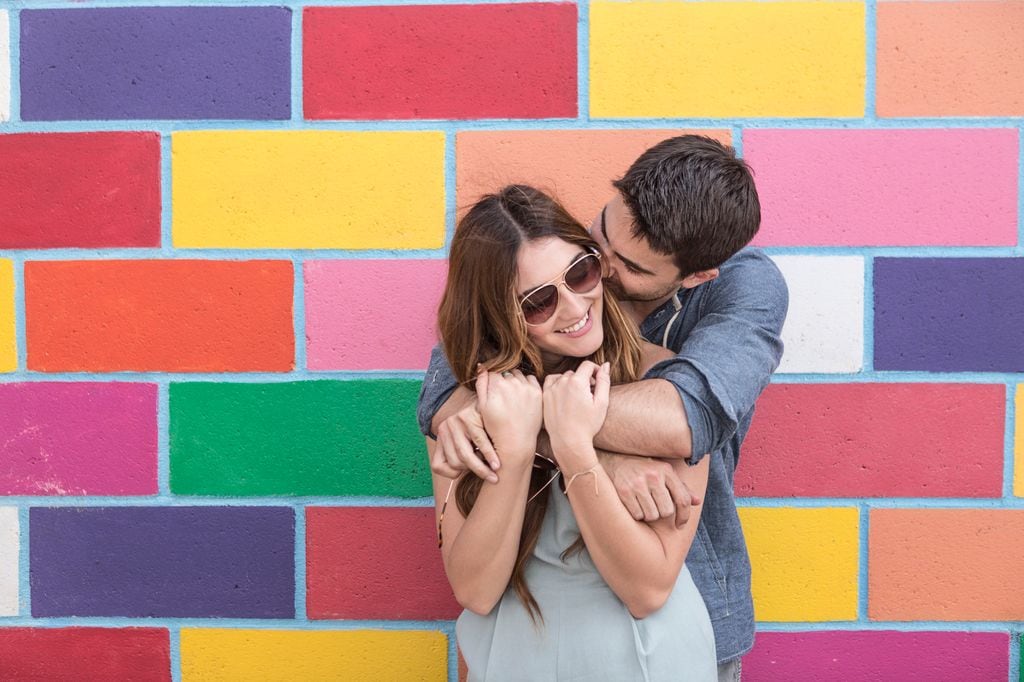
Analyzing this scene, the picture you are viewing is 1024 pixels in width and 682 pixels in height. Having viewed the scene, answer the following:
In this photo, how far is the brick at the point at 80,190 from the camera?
1759mm

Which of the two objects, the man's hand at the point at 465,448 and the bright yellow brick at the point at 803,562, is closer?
the man's hand at the point at 465,448

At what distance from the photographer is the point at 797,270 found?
174cm

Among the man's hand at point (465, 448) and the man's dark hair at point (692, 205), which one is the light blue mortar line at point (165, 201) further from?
the man's dark hair at point (692, 205)

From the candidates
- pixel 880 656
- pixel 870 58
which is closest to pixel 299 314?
pixel 870 58

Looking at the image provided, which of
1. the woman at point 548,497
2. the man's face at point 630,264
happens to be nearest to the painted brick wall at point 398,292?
the man's face at point 630,264

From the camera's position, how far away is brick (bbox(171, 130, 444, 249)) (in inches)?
68.7

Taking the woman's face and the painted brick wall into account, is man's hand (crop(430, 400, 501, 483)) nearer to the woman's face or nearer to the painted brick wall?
the woman's face

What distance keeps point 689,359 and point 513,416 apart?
0.28 metres

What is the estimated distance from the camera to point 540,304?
4.51ft

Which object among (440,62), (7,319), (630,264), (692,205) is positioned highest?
(440,62)

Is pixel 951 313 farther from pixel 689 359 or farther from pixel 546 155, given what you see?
pixel 546 155

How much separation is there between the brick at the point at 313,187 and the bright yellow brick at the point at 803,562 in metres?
0.92

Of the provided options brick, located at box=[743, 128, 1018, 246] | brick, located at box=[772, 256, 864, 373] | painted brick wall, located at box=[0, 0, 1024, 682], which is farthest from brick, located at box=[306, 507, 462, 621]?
brick, located at box=[743, 128, 1018, 246]

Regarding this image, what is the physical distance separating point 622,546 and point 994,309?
1038 millimetres
